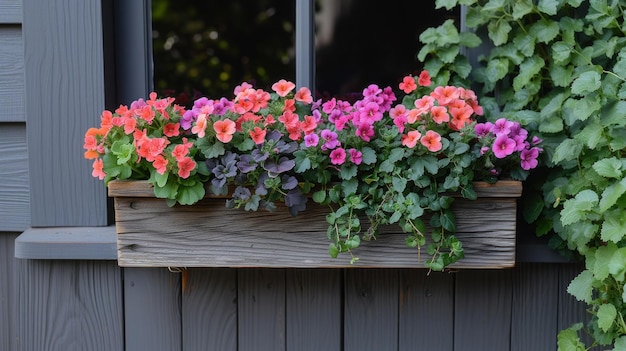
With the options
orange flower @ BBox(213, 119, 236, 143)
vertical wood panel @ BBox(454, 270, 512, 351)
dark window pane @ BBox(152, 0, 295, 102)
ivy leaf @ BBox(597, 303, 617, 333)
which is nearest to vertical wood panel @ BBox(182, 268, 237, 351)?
orange flower @ BBox(213, 119, 236, 143)

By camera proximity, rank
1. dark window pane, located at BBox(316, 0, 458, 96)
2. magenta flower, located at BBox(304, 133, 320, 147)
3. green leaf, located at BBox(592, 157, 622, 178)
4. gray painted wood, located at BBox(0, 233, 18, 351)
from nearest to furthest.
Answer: green leaf, located at BBox(592, 157, 622, 178) → magenta flower, located at BBox(304, 133, 320, 147) → gray painted wood, located at BBox(0, 233, 18, 351) → dark window pane, located at BBox(316, 0, 458, 96)

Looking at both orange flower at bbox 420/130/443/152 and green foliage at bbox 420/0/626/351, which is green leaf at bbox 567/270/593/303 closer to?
green foliage at bbox 420/0/626/351

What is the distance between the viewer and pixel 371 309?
151 cm

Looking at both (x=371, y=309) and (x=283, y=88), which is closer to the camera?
(x=283, y=88)

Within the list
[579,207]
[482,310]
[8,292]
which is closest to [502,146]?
[579,207]

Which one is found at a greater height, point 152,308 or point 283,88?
point 283,88

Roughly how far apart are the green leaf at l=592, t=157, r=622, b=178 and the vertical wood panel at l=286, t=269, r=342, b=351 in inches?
23.0

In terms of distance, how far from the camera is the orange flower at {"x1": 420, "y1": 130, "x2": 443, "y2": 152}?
4.26ft

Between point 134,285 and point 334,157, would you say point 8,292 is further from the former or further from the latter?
point 334,157

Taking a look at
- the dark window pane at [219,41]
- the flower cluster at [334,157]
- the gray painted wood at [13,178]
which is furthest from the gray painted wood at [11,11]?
the dark window pane at [219,41]

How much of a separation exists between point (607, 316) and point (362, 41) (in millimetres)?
2921

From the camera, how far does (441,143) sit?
1.30 meters

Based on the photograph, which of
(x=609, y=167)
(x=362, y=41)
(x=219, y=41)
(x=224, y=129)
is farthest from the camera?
(x=219, y=41)

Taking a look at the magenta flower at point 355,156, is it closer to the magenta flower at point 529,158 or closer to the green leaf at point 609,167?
the magenta flower at point 529,158
